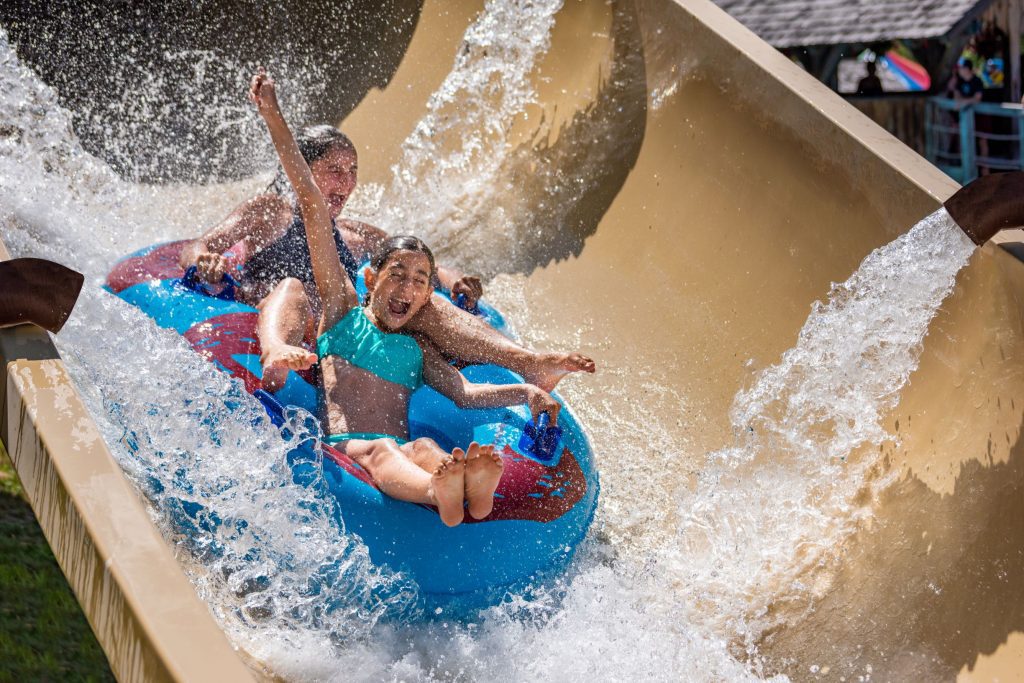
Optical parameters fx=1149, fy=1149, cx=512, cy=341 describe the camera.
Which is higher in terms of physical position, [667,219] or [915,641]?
[667,219]

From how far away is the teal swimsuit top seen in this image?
116 inches

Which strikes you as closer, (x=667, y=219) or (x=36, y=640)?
(x=36, y=640)

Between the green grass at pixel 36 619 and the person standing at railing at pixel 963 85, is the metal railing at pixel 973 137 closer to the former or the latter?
the person standing at railing at pixel 963 85

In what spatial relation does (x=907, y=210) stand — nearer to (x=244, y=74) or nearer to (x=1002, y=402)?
(x=1002, y=402)

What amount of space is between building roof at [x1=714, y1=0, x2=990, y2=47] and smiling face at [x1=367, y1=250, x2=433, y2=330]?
4.89 meters

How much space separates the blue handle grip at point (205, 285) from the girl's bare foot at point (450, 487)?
116 centimetres

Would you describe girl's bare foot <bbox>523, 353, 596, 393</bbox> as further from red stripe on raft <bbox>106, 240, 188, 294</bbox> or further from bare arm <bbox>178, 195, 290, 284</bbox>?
red stripe on raft <bbox>106, 240, 188, 294</bbox>

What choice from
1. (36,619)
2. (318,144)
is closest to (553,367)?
(318,144)

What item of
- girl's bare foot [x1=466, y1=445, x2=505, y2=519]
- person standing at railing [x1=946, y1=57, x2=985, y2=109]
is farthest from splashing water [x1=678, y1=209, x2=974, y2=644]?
person standing at railing [x1=946, y1=57, x2=985, y2=109]

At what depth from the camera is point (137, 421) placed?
2.68m

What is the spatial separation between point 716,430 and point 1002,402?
36.7 inches

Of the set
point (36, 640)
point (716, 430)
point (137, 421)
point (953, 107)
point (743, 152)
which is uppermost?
point (953, 107)

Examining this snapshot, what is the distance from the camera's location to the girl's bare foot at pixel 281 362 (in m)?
2.73

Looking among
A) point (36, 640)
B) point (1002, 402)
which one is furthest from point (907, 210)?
point (36, 640)
